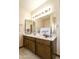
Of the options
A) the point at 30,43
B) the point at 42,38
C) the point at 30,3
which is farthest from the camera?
the point at 30,3

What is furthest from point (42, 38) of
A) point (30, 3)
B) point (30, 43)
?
point (30, 3)

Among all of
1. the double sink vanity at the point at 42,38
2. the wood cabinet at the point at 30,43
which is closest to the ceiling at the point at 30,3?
the double sink vanity at the point at 42,38

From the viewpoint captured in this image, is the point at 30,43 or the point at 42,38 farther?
the point at 30,43

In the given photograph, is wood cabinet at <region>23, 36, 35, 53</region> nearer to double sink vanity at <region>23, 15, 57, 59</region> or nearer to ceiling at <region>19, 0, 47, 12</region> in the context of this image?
double sink vanity at <region>23, 15, 57, 59</region>

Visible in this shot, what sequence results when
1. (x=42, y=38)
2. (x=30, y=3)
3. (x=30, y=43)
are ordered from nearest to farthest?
(x=42, y=38) < (x=30, y=43) < (x=30, y=3)

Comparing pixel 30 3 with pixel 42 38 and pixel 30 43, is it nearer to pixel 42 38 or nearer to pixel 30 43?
pixel 30 43

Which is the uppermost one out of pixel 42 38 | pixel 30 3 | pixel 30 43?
pixel 30 3

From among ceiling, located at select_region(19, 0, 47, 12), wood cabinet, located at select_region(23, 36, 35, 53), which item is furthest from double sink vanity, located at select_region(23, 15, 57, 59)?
ceiling, located at select_region(19, 0, 47, 12)
